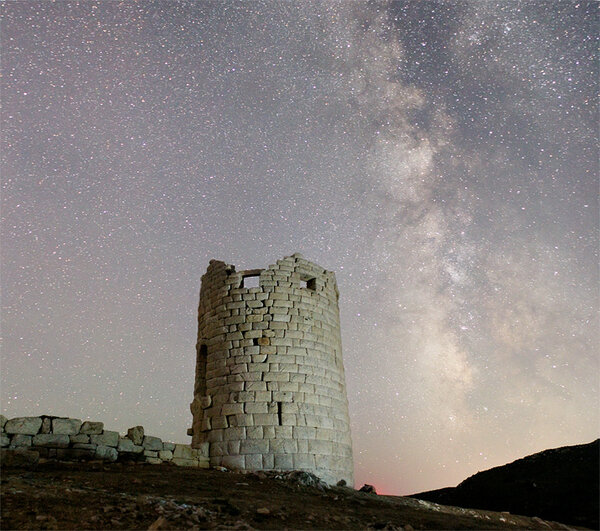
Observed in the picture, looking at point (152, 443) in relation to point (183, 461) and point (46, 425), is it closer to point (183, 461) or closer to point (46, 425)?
point (183, 461)

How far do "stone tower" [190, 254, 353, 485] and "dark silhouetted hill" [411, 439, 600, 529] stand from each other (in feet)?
15.6

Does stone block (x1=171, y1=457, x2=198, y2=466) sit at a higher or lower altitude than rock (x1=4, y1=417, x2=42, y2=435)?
lower

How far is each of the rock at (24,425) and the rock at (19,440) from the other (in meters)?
0.06

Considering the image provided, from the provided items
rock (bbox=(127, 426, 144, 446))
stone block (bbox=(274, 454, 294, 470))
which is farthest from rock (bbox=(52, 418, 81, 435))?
stone block (bbox=(274, 454, 294, 470))

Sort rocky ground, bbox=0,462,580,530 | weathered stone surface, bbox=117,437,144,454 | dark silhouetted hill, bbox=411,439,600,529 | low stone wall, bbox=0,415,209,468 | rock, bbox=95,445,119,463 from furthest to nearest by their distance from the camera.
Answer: dark silhouetted hill, bbox=411,439,600,529 → weathered stone surface, bbox=117,437,144,454 → rock, bbox=95,445,119,463 → low stone wall, bbox=0,415,209,468 → rocky ground, bbox=0,462,580,530

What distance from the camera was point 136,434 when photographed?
359 inches

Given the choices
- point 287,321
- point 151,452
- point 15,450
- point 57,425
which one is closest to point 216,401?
point 151,452

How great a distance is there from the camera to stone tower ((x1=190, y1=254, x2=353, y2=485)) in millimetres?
9508

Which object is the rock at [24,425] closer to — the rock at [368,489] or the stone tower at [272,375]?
the stone tower at [272,375]

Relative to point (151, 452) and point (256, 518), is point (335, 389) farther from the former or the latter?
point (256, 518)

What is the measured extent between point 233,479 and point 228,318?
360 centimetres

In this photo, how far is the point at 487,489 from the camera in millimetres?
14172

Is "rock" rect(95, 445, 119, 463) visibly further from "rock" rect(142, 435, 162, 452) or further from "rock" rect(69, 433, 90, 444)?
"rock" rect(142, 435, 162, 452)

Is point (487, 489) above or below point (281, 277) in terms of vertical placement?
below
